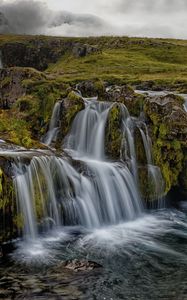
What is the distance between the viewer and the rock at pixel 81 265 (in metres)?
12.7

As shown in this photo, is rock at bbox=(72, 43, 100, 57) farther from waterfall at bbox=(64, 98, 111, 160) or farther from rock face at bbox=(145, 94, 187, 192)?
rock face at bbox=(145, 94, 187, 192)

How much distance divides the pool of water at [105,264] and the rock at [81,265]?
0.65ft

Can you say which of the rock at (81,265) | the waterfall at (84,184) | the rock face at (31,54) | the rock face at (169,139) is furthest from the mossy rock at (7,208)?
the rock face at (31,54)

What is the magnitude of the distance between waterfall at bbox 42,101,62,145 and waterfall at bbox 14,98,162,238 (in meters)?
1.39

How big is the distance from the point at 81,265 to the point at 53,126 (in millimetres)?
14392

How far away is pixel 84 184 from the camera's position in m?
19.0

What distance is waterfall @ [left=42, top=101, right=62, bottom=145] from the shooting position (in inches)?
1001

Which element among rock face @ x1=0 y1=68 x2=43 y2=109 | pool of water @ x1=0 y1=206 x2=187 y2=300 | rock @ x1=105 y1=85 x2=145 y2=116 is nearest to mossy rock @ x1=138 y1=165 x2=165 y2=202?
pool of water @ x1=0 y1=206 x2=187 y2=300

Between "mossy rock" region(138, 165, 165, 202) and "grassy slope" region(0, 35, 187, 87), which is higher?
"grassy slope" region(0, 35, 187, 87)

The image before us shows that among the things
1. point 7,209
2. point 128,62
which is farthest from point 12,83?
point 128,62

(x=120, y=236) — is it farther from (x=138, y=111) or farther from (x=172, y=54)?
(x=172, y=54)

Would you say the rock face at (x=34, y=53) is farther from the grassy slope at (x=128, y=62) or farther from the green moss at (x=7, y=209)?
the green moss at (x=7, y=209)

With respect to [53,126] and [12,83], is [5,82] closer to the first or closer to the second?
[12,83]

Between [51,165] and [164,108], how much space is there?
9.44m
